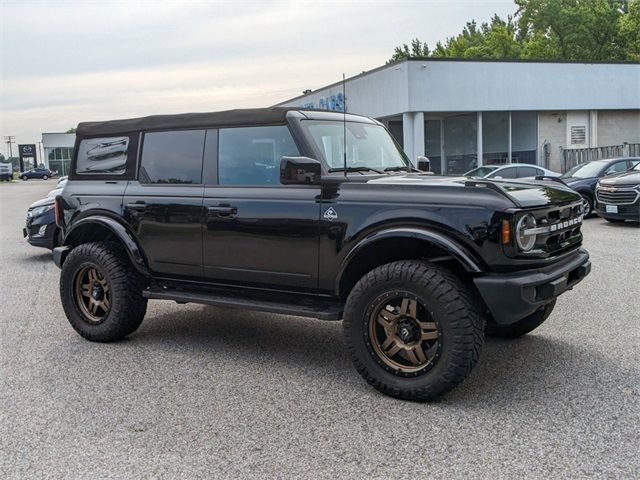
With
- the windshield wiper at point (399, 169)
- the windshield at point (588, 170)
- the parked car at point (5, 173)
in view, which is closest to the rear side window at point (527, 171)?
the windshield at point (588, 170)

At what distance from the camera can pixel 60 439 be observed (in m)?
3.66

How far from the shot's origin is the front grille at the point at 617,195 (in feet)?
41.6

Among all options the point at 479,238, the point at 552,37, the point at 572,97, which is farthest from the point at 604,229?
the point at 552,37

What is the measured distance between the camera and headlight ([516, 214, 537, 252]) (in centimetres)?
388

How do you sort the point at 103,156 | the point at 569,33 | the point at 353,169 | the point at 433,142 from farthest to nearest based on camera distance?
the point at 569,33
the point at 433,142
the point at 103,156
the point at 353,169

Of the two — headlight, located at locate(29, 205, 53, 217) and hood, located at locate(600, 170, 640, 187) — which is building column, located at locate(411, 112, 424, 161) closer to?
hood, located at locate(600, 170, 640, 187)

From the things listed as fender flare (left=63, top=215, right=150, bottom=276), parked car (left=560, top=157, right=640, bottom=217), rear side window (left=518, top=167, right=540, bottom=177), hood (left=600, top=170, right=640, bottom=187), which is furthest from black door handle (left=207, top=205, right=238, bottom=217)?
rear side window (left=518, top=167, right=540, bottom=177)

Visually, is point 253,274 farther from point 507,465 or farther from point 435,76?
point 435,76

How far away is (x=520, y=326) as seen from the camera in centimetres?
525

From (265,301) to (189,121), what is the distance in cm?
170

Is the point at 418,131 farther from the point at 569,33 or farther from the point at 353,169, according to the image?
the point at 569,33

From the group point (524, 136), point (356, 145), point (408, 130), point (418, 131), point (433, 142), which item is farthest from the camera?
point (433, 142)

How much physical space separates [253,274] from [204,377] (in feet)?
2.75

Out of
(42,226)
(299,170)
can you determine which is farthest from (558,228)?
(42,226)
